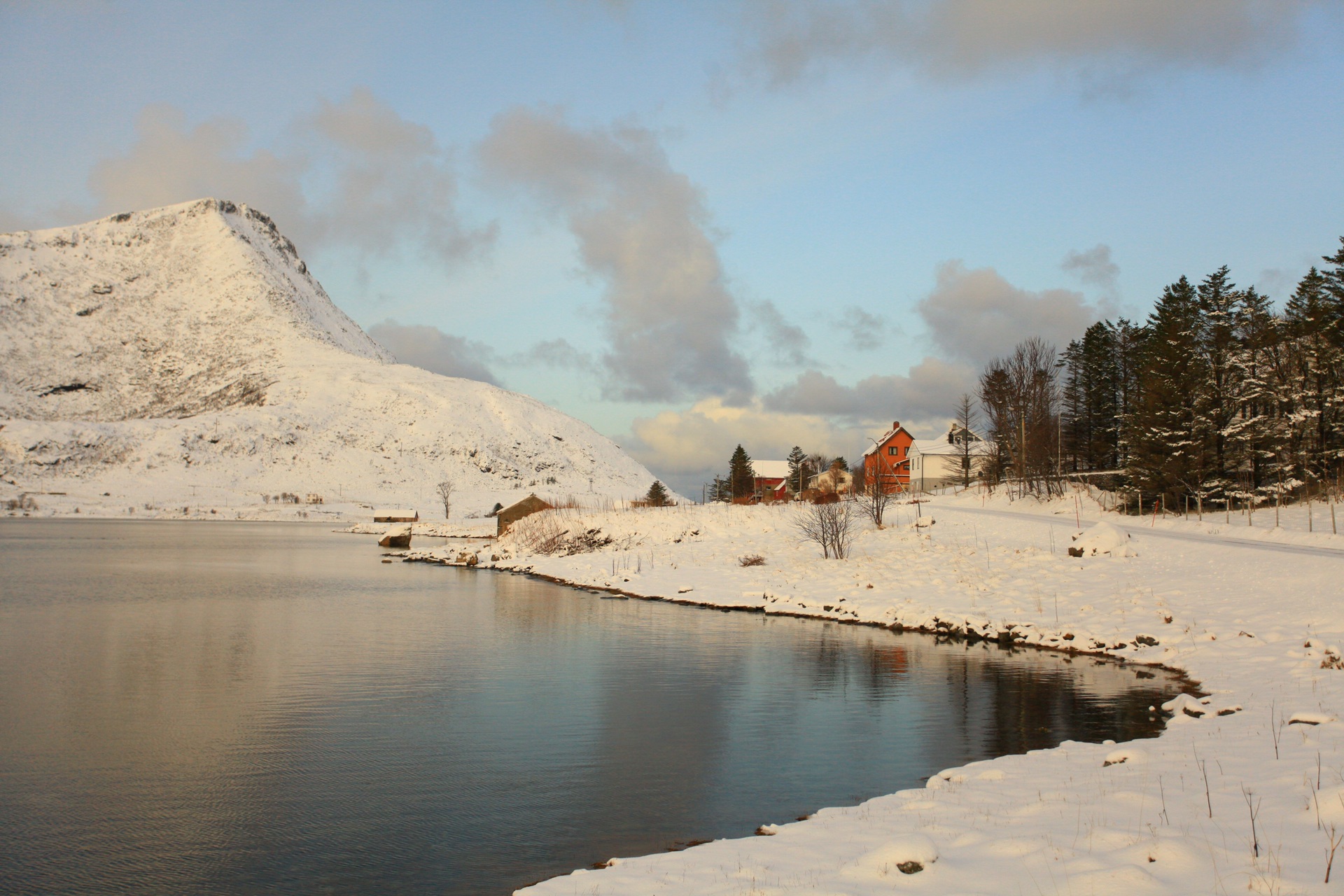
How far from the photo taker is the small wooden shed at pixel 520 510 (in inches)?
2611

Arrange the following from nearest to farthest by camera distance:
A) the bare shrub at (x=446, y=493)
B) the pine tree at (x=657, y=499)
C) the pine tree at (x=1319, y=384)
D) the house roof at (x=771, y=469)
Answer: the pine tree at (x=1319, y=384)
the pine tree at (x=657, y=499)
the bare shrub at (x=446, y=493)
the house roof at (x=771, y=469)

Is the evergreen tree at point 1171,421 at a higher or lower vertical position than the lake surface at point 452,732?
higher

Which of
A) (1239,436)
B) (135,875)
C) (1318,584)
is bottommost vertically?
(135,875)

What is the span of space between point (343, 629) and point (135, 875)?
19.3m

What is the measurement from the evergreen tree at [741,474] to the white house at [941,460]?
20.6m

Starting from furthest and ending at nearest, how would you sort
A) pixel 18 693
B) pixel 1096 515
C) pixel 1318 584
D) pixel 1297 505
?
1. pixel 1096 515
2. pixel 1297 505
3. pixel 1318 584
4. pixel 18 693

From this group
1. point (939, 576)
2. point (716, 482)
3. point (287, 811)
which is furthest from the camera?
point (716, 482)

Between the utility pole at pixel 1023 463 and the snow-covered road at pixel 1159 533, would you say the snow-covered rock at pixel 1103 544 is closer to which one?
the snow-covered road at pixel 1159 533

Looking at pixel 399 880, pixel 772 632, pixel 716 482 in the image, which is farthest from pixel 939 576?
pixel 716 482

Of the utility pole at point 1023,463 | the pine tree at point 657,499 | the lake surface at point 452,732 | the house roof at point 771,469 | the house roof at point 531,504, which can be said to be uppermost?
the house roof at point 771,469

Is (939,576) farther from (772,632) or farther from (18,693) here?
(18,693)

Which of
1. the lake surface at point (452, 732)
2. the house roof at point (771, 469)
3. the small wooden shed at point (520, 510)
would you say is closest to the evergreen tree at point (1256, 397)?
the lake surface at point (452, 732)

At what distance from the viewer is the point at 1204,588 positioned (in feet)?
83.4

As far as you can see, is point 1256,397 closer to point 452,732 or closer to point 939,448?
point 452,732
